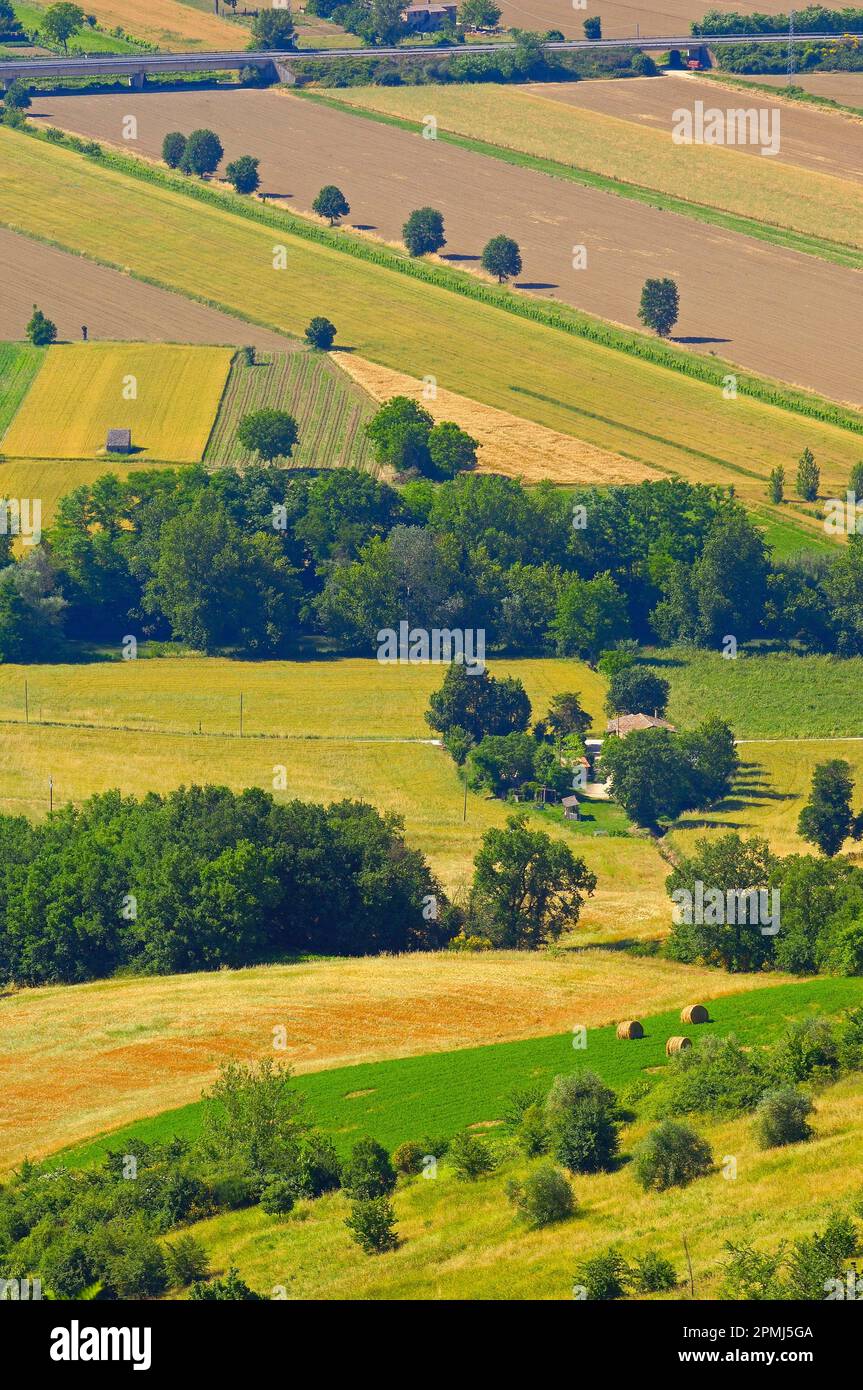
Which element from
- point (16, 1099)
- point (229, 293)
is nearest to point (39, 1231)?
point (16, 1099)

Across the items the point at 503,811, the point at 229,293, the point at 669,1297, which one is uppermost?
the point at 229,293

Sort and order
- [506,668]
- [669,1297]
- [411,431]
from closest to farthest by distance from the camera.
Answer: [669,1297] → [506,668] → [411,431]

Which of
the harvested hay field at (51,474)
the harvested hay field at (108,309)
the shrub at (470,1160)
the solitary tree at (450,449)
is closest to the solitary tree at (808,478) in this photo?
the solitary tree at (450,449)

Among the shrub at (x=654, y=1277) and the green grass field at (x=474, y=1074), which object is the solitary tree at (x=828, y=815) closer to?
the green grass field at (x=474, y=1074)

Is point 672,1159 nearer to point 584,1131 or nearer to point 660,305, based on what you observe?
point 584,1131

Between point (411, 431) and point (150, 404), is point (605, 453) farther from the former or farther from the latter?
point (150, 404)

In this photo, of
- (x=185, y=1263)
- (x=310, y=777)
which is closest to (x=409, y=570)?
(x=310, y=777)
